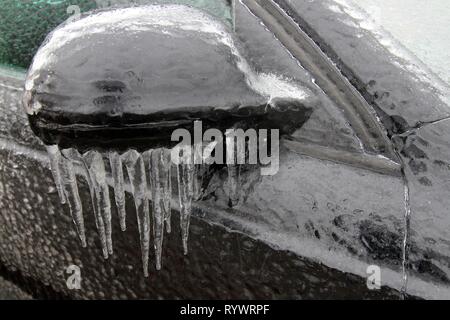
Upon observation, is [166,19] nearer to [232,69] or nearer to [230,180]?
[232,69]

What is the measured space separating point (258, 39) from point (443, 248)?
63 cm

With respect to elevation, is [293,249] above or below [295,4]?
below

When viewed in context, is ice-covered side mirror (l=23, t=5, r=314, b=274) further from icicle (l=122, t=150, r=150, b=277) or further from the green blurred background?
the green blurred background

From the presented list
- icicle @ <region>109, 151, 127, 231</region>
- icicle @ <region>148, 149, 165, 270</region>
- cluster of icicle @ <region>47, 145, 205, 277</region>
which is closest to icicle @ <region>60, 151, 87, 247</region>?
cluster of icicle @ <region>47, 145, 205, 277</region>

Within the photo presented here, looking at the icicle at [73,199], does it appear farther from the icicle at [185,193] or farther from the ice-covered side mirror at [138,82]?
the ice-covered side mirror at [138,82]

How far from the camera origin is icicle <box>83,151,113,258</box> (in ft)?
4.16

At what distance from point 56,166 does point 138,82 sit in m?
0.47

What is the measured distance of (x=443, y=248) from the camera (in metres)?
1.07

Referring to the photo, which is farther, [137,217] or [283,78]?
[137,217]

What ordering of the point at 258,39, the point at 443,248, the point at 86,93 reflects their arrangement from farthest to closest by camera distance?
1. the point at 258,39
2. the point at 443,248
3. the point at 86,93

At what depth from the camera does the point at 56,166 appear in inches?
51.2

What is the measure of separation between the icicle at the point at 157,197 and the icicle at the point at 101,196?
5.2 inches

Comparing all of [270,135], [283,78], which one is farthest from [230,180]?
[283,78]
